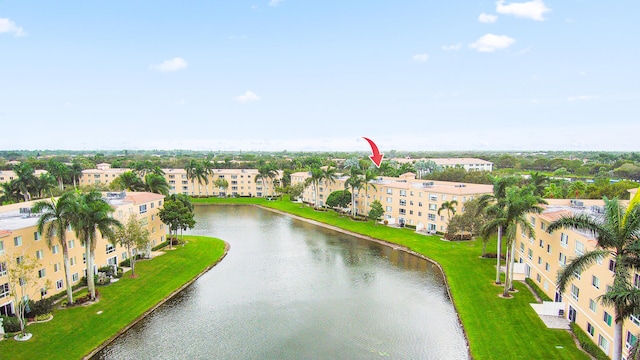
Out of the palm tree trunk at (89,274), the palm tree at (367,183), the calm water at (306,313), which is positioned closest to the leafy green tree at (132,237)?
the palm tree trunk at (89,274)

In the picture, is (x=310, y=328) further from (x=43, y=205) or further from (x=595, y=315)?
(x=43, y=205)

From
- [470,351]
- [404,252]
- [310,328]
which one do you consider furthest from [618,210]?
→ [404,252]

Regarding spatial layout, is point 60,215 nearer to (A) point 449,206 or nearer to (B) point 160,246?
(B) point 160,246

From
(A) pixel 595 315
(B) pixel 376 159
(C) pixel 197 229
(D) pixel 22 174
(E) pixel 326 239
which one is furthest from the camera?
(B) pixel 376 159

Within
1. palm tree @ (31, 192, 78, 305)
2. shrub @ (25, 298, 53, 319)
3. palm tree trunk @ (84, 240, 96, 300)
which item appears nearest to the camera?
shrub @ (25, 298, 53, 319)

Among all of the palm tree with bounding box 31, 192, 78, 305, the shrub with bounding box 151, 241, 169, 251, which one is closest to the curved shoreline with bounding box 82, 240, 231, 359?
the palm tree with bounding box 31, 192, 78, 305

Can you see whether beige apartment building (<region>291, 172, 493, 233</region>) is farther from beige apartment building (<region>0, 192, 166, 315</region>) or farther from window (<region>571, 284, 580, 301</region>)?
beige apartment building (<region>0, 192, 166, 315</region>)
